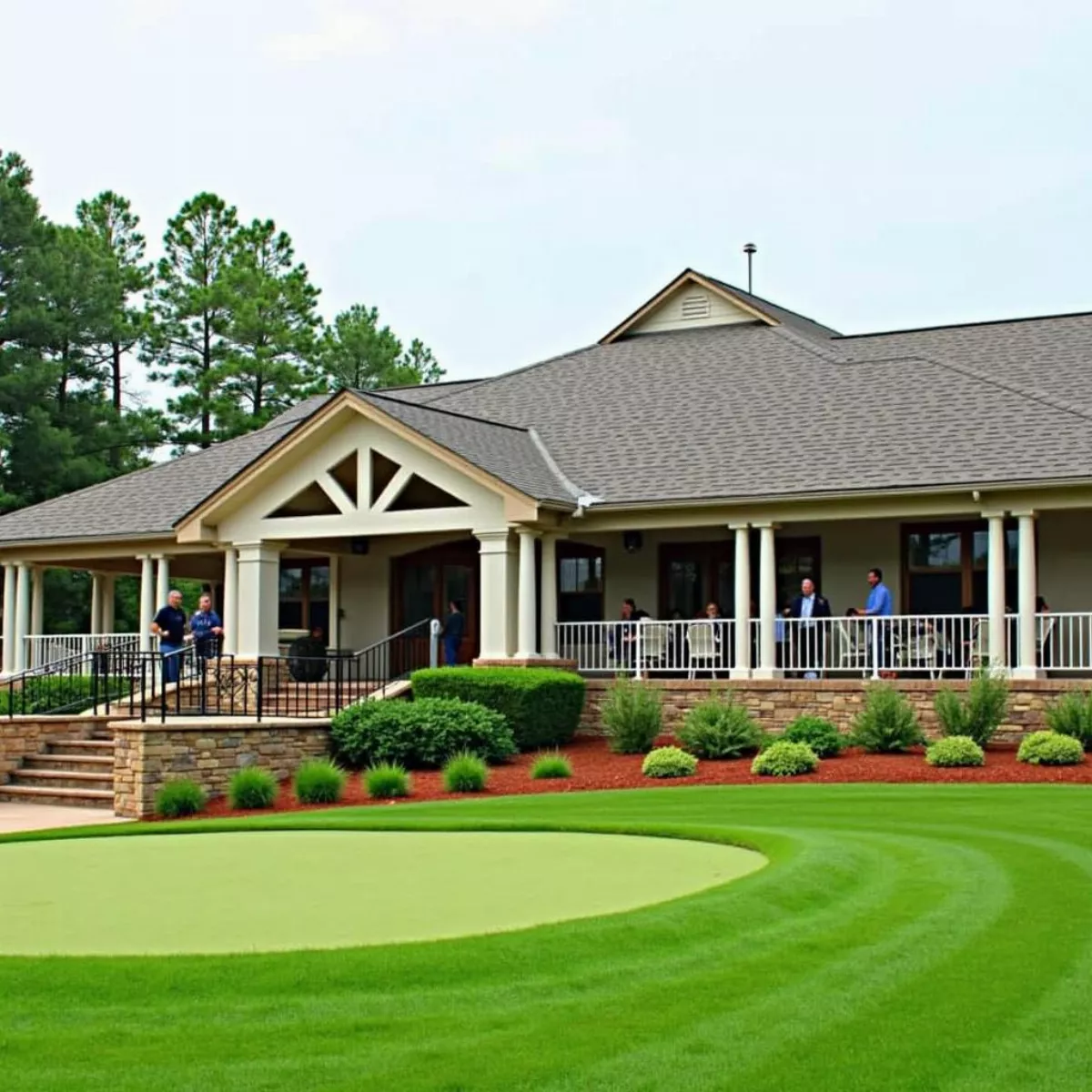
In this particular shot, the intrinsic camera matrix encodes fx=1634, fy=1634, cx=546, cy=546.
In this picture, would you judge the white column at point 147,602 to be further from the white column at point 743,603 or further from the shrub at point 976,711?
the shrub at point 976,711

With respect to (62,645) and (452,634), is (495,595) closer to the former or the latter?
(452,634)

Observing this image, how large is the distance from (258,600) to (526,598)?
446 cm

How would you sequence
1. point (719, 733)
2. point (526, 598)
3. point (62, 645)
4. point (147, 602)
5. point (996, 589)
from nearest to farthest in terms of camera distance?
point (719, 733)
point (996, 589)
point (526, 598)
point (147, 602)
point (62, 645)

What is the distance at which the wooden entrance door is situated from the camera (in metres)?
26.8

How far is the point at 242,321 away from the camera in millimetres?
47906

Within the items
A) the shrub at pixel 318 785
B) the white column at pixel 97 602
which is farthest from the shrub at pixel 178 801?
the white column at pixel 97 602

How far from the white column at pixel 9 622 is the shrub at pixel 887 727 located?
53.5 feet

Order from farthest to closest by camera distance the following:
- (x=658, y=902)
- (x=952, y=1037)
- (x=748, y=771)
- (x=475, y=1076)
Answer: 1. (x=748, y=771)
2. (x=658, y=902)
3. (x=952, y=1037)
4. (x=475, y=1076)

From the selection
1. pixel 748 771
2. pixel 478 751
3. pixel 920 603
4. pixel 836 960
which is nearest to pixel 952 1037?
pixel 836 960

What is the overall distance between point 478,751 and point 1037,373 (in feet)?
35.6

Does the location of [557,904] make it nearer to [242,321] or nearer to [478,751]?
[478,751]

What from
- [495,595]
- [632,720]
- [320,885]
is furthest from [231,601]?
[320,885]

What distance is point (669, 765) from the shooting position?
18500 millimetres

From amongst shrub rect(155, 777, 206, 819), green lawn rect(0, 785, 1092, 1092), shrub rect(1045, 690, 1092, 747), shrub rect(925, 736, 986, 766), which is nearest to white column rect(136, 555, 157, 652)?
shrub rect(155, 777, 206, 819)
